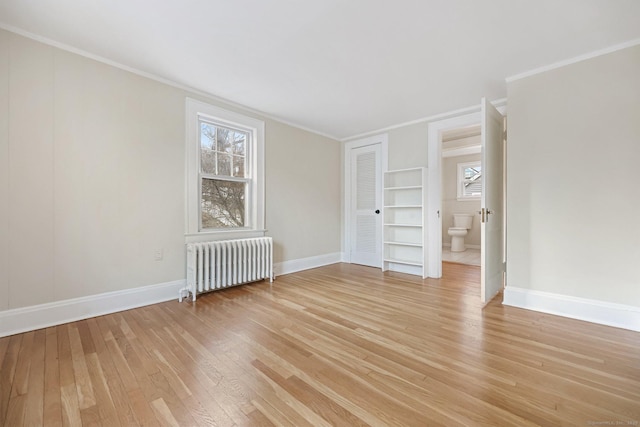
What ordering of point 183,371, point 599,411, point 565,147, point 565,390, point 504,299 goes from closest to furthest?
1. point 599,411
2. point 565,390
3. point 183,371
4. point 565,147
5. point 504,299

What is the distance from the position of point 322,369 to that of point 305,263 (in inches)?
112

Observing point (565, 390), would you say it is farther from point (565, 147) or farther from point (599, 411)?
point (565, 147)

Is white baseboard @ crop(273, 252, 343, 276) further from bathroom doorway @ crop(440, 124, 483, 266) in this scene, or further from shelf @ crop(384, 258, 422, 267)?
bathroom doorway @ crop(440, 124, 483, 266)

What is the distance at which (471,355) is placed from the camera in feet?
5.92

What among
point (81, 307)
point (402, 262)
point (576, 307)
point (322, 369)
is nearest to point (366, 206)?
point (402, 262)

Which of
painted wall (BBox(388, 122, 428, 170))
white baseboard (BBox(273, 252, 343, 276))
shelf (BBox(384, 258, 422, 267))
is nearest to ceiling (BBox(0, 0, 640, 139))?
painted wall (BBox(388, 122, 428, 170))

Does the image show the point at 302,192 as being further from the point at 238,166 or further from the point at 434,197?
the point at 434,197

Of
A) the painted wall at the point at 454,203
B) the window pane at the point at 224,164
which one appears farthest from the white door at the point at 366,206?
the painted wall at the point at 454,203

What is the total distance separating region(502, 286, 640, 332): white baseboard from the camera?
2215mm

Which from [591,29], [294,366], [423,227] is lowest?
[294,366]

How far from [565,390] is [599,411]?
0.51ft

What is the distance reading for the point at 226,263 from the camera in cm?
322

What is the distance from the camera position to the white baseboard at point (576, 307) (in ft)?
7.27

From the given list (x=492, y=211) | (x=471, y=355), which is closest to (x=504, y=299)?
(x=492, y=211)
